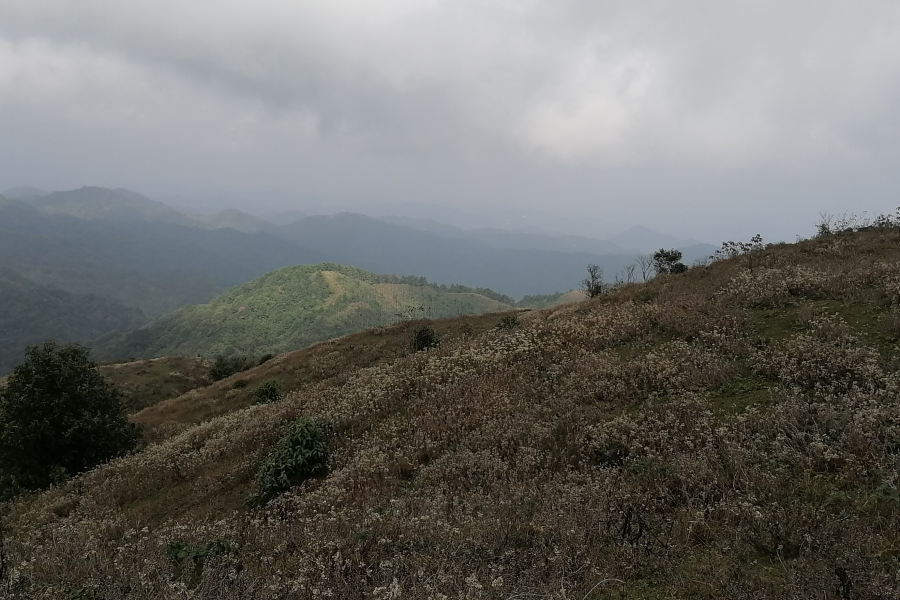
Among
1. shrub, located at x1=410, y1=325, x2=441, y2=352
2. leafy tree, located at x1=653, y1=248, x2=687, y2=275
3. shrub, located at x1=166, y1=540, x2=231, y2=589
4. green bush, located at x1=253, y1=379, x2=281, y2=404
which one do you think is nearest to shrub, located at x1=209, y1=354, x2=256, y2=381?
green bush, located at x1=253, y1=379, x2=281, y2=404

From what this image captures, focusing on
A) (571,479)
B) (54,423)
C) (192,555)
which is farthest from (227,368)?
(571,479)

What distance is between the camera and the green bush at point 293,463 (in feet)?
36.8

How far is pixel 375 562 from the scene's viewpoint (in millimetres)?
5484

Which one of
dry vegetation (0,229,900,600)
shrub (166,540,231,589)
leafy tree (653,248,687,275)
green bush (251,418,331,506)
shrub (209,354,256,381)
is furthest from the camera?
shrub (209,354,256,381)

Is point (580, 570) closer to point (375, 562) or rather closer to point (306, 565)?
point (375, 562)

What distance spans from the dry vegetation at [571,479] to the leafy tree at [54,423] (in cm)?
382

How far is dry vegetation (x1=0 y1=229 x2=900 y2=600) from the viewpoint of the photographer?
4.89 metres

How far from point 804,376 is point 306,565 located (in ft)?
33.4

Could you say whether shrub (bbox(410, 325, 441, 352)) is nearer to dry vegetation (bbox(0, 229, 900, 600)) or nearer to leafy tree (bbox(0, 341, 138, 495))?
dry vegetation (bbox(0, 229, 900, 600))

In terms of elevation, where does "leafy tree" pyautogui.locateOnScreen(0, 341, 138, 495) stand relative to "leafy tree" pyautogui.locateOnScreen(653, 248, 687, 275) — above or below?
below

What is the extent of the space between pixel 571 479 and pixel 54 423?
22427mm

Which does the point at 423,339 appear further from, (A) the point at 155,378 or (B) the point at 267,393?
(A) the point at 155,378

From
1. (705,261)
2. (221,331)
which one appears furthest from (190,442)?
(221,331)

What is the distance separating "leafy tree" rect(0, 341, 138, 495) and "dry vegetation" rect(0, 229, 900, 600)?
3818 millimetres
